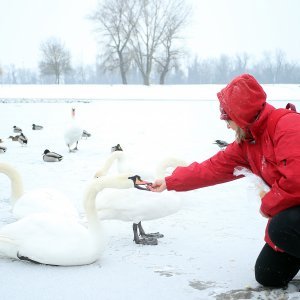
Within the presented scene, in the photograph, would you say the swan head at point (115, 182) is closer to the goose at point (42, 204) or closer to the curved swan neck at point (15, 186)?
the goose at point (42, 204)

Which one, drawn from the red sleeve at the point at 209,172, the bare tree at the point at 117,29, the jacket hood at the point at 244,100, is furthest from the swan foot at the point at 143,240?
the bare tree at the point at 117,29

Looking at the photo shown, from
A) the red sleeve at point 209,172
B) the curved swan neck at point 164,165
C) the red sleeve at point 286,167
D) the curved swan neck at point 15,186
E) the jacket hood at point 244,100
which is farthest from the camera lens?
the curved swan neck at point 164,165

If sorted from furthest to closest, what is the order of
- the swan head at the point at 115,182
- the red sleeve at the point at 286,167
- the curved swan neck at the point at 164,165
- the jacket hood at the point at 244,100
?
the curved swan neck at the point at 164,165 < the swan head at the point at 115,182 < the jacket hood at the point at 244,100 < the red sleeve at the point at 286,167

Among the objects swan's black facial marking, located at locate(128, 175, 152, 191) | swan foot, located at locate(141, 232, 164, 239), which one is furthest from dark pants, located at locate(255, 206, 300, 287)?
swan foot, located at locate(141, 232, 164, 239)

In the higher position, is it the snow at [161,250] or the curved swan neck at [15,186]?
the curved swan neck at [15,186]

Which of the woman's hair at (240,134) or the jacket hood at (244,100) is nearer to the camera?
the jacket hood at (244,100)

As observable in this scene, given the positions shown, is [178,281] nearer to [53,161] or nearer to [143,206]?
[143,206]

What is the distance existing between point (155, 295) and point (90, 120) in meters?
14.6

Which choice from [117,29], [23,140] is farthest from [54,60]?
[23,140]

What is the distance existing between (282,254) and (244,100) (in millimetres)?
997

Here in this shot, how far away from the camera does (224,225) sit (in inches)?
167

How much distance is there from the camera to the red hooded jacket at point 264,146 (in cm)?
238

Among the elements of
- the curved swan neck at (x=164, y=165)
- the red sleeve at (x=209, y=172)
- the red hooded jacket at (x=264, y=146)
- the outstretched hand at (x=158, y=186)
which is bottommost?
the curved swan neck at (x=164, y=165)

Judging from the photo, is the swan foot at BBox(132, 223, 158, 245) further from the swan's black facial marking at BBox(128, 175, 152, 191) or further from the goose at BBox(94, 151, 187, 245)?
the swan's black facial marking at BBox(128, 175, 152, 191)
